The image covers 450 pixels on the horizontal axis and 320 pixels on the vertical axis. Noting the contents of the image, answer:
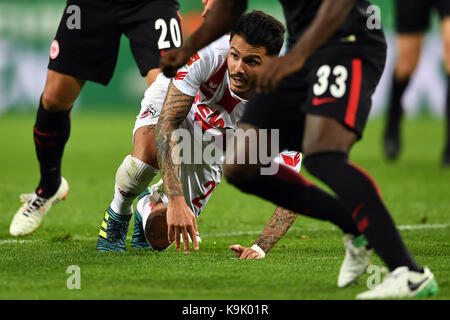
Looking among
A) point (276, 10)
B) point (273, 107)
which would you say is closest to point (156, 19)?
point (273, 107)

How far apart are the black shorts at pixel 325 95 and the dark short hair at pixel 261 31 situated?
2.39ft

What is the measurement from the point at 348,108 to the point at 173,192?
1.10 m

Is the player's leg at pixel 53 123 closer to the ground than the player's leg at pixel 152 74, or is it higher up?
closer to the ground

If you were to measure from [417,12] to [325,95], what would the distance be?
3.67m

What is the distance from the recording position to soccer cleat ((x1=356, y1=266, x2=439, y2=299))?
3.10 m

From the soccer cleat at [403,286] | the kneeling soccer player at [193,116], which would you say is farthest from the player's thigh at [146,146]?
the soccer cleat at [403,286]

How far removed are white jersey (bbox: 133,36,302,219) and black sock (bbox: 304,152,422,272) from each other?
1075mm

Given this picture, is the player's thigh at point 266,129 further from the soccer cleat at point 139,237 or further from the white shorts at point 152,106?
the soccer cleat at point 139,237

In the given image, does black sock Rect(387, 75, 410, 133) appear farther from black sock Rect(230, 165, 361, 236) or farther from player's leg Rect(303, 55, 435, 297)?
player's leg Rect(303, 55, 435, 297)

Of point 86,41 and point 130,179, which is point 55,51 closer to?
point 86,41

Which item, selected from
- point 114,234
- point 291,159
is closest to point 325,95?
point 291,159

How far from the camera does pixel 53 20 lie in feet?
62.7

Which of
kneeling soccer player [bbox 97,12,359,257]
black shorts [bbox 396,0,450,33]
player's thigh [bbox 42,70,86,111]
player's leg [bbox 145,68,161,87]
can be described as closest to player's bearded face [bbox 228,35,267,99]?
kneeling soccer player [bbox 97,12,359,257]

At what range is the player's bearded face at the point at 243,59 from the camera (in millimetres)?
4203
